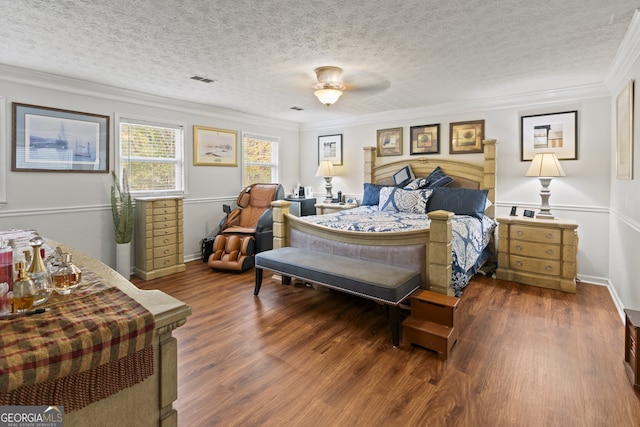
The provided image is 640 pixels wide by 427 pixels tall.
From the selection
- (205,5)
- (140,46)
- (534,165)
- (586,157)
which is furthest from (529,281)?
(140,46)

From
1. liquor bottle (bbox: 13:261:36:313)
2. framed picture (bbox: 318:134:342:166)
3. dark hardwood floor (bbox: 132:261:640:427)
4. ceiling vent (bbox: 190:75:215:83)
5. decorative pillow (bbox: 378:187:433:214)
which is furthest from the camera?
framed picture (bbox: 318:134:342:166)

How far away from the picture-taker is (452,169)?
4.89 meters

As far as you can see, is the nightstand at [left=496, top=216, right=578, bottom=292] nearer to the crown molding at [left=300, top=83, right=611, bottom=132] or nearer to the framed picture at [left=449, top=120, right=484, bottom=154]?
the framed picture at [left=449, top=120, right=484, bottom=154]

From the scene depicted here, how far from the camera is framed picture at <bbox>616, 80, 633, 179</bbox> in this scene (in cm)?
269

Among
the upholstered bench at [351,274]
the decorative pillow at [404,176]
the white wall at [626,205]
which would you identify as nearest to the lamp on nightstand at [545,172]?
the white wall at [626,205]

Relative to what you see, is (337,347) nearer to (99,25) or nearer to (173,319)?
(173,319)

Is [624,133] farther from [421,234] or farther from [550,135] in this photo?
[421,234]

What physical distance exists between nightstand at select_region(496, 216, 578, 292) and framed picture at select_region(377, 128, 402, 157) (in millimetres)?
2060

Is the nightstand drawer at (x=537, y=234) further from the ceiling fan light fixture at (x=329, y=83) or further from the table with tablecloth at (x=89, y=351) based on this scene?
the table with tablecloth at (x=89, y=351)

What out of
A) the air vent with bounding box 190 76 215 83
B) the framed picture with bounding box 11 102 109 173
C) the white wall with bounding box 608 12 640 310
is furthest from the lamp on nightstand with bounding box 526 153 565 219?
the framed picture with bounding box 11 102 109 173

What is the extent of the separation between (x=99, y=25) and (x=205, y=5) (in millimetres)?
931

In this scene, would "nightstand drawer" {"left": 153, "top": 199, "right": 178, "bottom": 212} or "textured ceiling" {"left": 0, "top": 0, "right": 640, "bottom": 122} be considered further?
"nightstand drawer" {"left": 153, "top": 199, "right": 178, "bottom": 212}

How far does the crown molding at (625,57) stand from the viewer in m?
2.44

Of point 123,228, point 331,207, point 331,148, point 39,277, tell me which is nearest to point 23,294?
point 39,277
